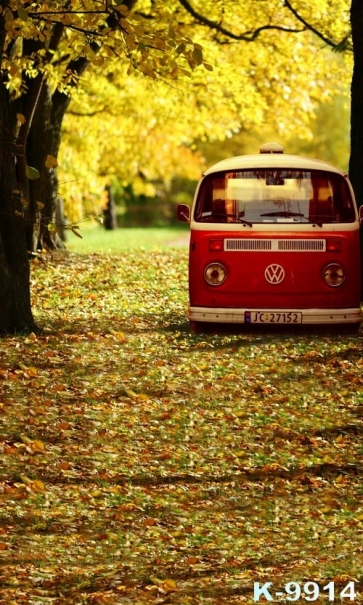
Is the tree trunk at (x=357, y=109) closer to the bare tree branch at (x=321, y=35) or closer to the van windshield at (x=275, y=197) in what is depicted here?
the bare tree branch at (x=321, y=35)

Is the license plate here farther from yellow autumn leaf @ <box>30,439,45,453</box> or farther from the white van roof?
yellow autumn leaf @ <box>30,439,45,453</box>

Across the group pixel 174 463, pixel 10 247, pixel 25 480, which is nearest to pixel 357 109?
pixel 10 247

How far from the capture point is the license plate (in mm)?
12656

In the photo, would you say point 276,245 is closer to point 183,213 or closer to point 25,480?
point 183,213

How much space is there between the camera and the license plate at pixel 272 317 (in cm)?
1266

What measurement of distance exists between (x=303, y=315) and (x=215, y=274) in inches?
41.4

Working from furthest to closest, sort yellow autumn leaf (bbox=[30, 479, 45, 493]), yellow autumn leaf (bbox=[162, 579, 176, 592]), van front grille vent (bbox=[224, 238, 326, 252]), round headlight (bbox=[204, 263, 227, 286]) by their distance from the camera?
1. round headlight (bbox=[204, 263, 227, 286])
2. van front grille vent (bbox=[224, 238, 326, 252])
3. yellow autumn leaf (bbox=[30, 479, 45, 493])
4. yellow autumn leaf (bbox=[162, 579, 176, 592])

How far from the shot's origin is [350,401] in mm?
11672

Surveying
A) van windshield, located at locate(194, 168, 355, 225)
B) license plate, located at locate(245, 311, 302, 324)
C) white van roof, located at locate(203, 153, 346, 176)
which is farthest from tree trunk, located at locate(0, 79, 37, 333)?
license plate, located at locate(245, 311, 302, 324)

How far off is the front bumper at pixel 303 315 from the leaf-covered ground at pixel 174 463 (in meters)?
0.40

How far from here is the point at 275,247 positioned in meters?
12.6

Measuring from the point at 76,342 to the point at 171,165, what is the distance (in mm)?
31215

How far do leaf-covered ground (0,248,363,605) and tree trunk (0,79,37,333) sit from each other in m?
0.39

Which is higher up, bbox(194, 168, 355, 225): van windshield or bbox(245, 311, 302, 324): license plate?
bbox(194, 168, 355, 225): van windshield
